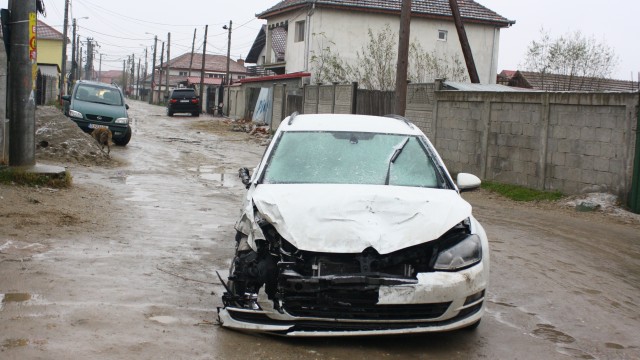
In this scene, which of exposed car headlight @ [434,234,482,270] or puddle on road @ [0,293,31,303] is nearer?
exposed car headlight @ [434,234,482,270]

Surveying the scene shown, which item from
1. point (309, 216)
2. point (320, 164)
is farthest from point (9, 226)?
point (309, 216)

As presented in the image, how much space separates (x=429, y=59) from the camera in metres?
37.7

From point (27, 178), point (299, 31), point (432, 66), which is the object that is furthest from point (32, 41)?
point (299, 31)

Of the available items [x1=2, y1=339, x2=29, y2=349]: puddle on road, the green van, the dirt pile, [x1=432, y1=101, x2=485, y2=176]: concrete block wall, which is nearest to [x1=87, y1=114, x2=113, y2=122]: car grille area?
the green van

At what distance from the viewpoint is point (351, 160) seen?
6.36 m

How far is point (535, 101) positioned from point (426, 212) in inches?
429

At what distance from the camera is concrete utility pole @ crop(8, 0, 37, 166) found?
37.7 feet

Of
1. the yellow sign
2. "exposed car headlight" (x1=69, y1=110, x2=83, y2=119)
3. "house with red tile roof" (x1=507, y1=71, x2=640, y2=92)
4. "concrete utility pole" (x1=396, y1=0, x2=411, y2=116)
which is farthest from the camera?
"house with red tile roof" (x1=507, y1=71, x2=640, y2=92)

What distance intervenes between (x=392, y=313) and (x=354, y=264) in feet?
1.29

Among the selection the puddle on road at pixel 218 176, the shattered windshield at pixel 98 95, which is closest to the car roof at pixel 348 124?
the puddle on road at pixel 218 176

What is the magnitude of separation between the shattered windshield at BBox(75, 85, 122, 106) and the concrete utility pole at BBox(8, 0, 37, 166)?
34.3ft

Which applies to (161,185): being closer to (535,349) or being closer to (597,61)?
(535,349)

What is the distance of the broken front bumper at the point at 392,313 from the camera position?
16.1 ft

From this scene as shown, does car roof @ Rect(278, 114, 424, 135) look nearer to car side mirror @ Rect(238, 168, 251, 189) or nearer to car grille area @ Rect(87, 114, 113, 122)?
Answer: car side mirror @ Rect(238, 168, 251, 189)
